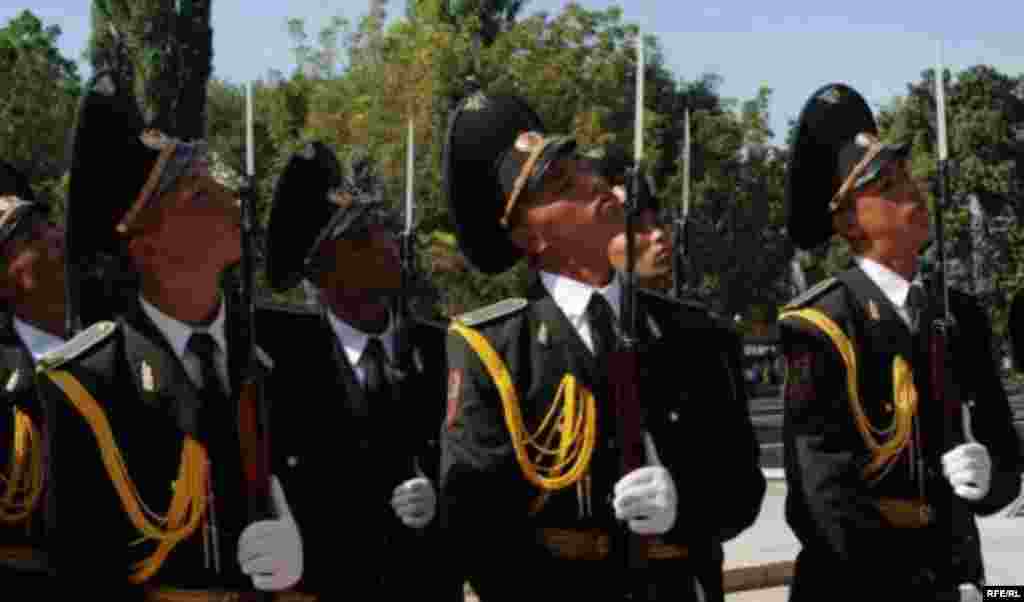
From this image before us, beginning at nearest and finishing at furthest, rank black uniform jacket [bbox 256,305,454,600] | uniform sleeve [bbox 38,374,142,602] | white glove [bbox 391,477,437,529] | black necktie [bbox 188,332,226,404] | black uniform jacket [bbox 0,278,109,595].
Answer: uniform sleeve [bbox 38,374,142,602]
black necktie [bbox 188,332,226,404]
black uniform jacket [bbox 256,305,454,600]
white glove [bbox 391,477,437,529]
black uniform jacket [bbox 0,278,109,595]

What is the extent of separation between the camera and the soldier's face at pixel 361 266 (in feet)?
25.9

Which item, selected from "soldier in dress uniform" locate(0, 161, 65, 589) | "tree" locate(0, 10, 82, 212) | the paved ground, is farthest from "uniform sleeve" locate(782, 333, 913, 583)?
"tree" locate(0, 10, 82, 212)

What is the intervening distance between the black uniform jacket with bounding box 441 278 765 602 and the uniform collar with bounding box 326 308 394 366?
1.32 meters

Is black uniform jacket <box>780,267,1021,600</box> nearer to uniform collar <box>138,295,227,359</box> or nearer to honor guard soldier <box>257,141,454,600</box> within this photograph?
honor guard soldier <box>257,141,454,600</box>

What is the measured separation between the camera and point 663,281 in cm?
→ 867

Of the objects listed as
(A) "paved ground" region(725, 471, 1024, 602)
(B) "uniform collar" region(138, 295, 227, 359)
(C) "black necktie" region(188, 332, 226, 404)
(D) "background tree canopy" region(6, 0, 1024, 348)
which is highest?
(D) "background tree canopy" region(6, 0, 1024, 348)

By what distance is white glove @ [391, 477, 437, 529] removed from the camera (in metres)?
7.38

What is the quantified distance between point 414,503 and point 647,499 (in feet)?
5.50

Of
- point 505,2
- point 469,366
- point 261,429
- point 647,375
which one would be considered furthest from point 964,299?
point 505,2

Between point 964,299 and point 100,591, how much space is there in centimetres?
339

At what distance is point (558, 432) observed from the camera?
6.24m

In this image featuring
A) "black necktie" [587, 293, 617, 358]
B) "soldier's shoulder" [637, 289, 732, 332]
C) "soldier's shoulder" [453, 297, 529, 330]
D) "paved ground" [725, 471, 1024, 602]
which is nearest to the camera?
"black necktie" [587, 293, 617, 358]

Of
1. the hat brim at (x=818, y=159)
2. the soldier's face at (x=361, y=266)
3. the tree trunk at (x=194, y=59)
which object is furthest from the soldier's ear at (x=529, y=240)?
the tree trunk at (x=194, y=59)

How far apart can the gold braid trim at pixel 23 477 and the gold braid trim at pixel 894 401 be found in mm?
3178
